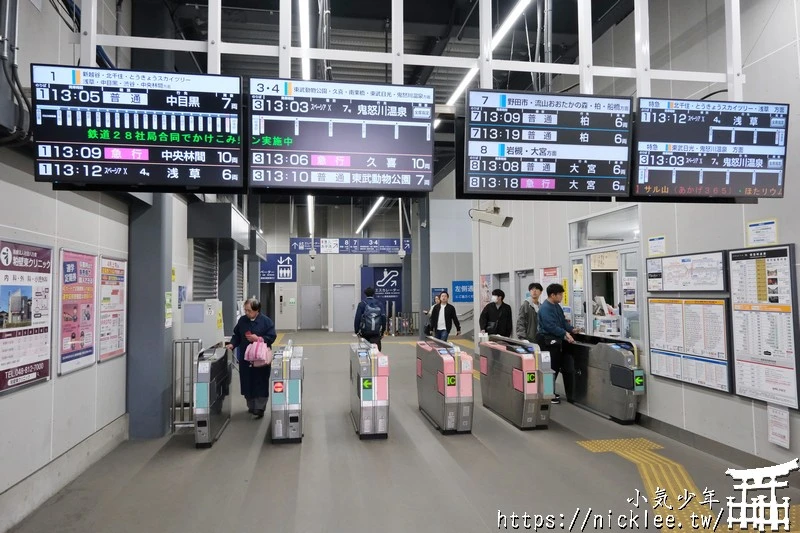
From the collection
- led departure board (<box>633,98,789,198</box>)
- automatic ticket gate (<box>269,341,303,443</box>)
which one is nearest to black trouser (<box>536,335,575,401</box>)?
automatic ticket gate (<box>269,341,303,443</box>)

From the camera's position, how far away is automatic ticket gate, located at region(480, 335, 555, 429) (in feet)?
17.6

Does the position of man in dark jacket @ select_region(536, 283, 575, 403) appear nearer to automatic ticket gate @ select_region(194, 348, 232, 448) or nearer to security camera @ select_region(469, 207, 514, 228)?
security camera @ select_region(469, 207, 514, 228)

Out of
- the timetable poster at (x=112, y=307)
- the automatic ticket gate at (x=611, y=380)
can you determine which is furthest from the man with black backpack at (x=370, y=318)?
the timetable poster at (x=112, y=307)

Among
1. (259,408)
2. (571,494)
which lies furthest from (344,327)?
(571,494)

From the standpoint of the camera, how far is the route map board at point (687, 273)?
177 inches

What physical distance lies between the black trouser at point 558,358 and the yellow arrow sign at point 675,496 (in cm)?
197

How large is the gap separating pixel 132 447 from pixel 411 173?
4.18 m

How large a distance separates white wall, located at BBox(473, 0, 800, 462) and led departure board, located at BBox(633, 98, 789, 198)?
2.99 ft

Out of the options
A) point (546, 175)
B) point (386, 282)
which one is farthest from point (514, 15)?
point (386, 282)

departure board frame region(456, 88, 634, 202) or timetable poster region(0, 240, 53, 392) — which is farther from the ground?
departure board frame region(456, 88, 634, 202)

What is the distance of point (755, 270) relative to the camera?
414 cm

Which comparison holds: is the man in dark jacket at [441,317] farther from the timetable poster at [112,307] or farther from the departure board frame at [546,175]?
the departure board frame at [546,175]

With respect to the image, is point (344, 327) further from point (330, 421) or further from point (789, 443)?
point (789, 443)

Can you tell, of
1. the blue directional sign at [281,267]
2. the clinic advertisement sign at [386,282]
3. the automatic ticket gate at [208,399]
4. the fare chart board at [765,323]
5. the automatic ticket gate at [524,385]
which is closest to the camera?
the fare chart board at [765,323]
